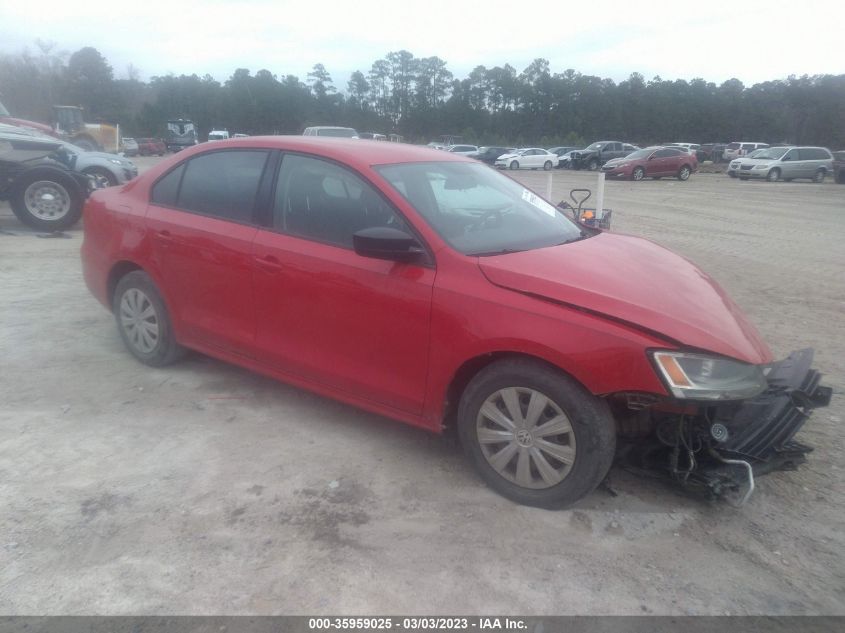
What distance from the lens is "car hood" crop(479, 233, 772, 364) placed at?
2.97 metres

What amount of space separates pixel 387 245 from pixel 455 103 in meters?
77.9

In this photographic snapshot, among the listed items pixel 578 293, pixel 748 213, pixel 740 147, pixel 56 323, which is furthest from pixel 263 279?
pixel 740 147

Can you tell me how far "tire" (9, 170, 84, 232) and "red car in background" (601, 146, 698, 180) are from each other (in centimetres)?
2397

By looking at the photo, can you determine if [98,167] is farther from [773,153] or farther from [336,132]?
[773,153]

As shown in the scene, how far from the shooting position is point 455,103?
7725 centimetres

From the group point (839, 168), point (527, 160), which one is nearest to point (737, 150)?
point (527, 160)

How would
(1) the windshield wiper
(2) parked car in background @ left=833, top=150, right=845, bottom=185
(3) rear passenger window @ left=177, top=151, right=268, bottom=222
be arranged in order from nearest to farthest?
(1) the windshield wiper < (3) rear passenger window @ left=177, top=151, right=268, bottom=222 < (2) parked car in background @ left=833, top=150, right=845, bottom=185

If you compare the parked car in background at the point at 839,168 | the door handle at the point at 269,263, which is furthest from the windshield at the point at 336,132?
the parked car in background at the point at 839,168

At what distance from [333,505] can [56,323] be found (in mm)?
3976

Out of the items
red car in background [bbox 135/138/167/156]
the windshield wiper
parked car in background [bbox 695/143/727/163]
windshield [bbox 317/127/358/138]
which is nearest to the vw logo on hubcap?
the windshield wiper

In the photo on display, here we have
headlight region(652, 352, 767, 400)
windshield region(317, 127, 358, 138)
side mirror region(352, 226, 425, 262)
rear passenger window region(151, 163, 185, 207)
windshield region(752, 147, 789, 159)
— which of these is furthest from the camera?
windshield region(752, 147, 789, 159)

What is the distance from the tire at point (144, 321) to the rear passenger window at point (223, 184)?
677 mm

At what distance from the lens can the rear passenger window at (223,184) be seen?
419 centimetres

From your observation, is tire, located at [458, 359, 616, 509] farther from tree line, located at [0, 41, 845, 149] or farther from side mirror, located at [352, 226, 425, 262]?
tree line, located at [0, 41, 845, 149]
